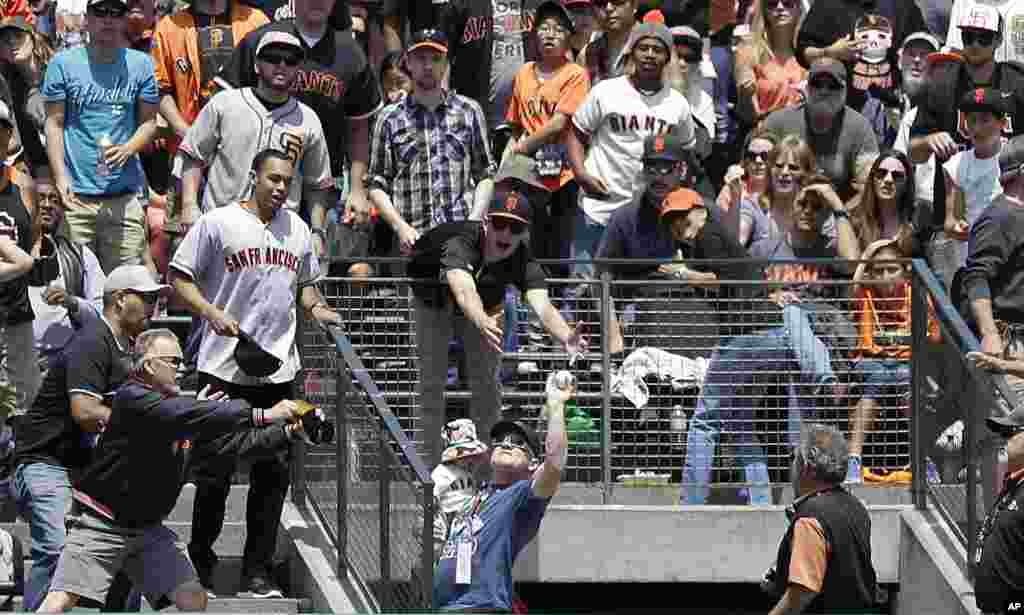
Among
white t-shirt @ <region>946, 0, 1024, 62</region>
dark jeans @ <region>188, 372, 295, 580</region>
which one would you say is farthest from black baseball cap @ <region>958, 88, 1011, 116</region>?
dark jeans @ <region>188, 372, 295, 580</region>

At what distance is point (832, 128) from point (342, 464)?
429cm

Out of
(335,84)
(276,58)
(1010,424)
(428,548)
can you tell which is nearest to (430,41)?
(335,84)

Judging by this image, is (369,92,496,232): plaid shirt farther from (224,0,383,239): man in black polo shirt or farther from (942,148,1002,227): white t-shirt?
(942,148,1002,227): white t-shirt

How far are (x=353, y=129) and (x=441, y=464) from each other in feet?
7.85

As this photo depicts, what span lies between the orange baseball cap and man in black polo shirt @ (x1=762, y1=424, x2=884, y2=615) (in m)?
2.97

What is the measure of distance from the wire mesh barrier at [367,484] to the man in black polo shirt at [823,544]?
5.52 ft

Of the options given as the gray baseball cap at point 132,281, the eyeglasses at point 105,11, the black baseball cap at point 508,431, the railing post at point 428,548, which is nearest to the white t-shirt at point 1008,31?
the black baseball cap at point 508,431

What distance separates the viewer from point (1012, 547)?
415 inches

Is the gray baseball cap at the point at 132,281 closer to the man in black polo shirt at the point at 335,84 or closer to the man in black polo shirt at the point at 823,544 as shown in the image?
the man in black polo shirt at the point at 335,84

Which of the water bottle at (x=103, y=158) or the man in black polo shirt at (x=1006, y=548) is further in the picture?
the water bottle at (x=103, y=158)

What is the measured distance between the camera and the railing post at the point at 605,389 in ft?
45.0

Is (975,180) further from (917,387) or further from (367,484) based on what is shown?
(367,484)

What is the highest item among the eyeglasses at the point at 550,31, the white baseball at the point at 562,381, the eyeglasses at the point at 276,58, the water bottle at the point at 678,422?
the eyeglasses at the point at 550,31

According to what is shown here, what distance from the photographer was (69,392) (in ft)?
39.1
